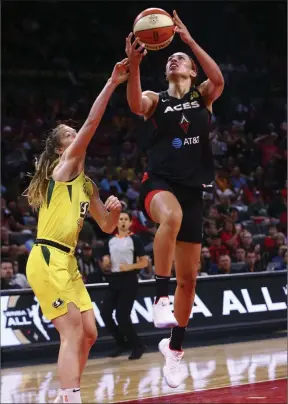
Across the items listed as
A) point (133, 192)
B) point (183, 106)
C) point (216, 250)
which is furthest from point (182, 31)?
point (133, 192)

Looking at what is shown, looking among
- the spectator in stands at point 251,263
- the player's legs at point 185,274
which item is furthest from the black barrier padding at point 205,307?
the player's legs at point 185,274

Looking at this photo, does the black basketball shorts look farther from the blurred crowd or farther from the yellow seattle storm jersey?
the blurred crowd

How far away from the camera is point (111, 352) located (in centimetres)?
1162

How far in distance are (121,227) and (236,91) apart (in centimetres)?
907

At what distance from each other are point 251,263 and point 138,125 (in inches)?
206

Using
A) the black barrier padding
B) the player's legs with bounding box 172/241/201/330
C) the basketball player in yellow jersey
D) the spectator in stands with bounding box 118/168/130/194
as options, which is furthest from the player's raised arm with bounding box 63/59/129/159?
the spectator in stands with bounding box 118/168/130/194

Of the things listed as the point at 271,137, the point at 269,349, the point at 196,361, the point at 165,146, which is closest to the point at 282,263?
the point at 269,349

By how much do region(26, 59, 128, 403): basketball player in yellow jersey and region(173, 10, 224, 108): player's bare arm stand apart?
0.49 metres

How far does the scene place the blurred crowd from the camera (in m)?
13.8

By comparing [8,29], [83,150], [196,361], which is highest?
[8,29]

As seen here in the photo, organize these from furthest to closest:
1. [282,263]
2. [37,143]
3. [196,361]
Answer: [37,143]
[282,263]
[196,361]

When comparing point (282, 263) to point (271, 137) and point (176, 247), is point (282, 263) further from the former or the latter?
point (176, 247)

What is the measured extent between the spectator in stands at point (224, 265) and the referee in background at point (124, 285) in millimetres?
2007

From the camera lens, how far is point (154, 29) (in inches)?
233
